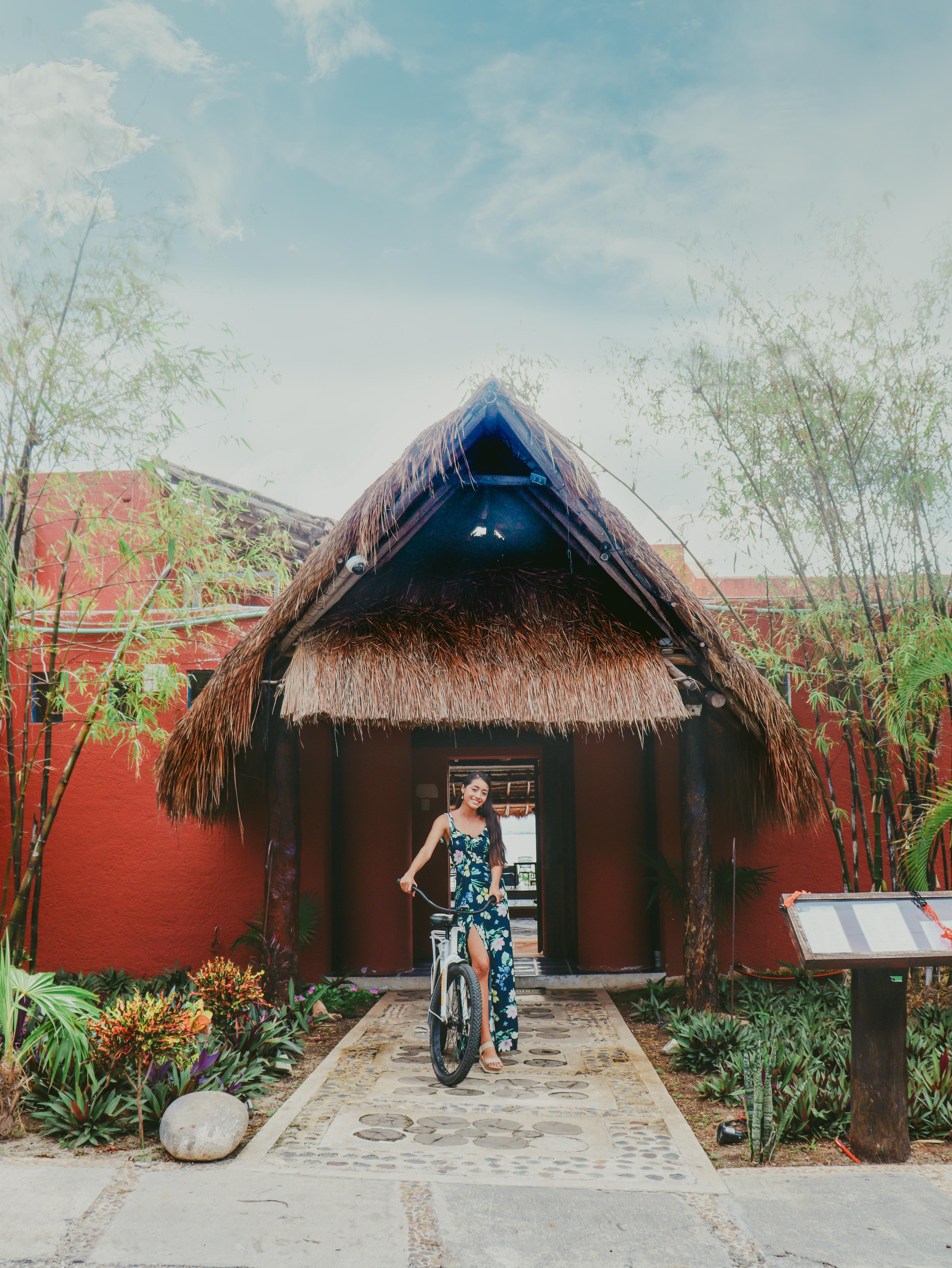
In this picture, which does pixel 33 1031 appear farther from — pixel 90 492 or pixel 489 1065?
pixel 90 492

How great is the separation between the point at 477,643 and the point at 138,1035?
8.92ft

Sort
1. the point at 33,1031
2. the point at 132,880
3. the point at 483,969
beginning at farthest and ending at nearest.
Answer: the point at 132,880 → the point at 483,969 → the point at 33,1031

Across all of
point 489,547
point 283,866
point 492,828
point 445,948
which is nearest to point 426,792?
point 283,866

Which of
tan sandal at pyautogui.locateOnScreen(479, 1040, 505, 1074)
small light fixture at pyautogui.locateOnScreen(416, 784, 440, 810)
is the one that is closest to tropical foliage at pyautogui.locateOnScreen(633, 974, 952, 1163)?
tan sandal at pyautogui.locateOnScreen(479, 1040, 505, 1074)

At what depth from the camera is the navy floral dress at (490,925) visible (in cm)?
446

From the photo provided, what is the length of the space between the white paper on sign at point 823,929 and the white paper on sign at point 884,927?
0.28 ft

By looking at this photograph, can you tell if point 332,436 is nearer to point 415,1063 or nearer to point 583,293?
point 583,293

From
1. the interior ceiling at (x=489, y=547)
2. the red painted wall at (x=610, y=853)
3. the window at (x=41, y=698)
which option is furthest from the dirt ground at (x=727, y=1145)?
the window at (x=41, y=698)

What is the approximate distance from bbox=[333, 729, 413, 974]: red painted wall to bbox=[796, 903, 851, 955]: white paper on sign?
424 centimetres

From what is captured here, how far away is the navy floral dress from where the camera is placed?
4.46m

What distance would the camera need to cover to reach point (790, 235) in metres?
5.21

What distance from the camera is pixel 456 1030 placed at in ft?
14.1

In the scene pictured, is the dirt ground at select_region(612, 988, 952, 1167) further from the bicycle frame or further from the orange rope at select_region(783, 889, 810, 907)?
the bicycle frame

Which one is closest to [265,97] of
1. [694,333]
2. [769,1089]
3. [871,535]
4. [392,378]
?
[392,378]
